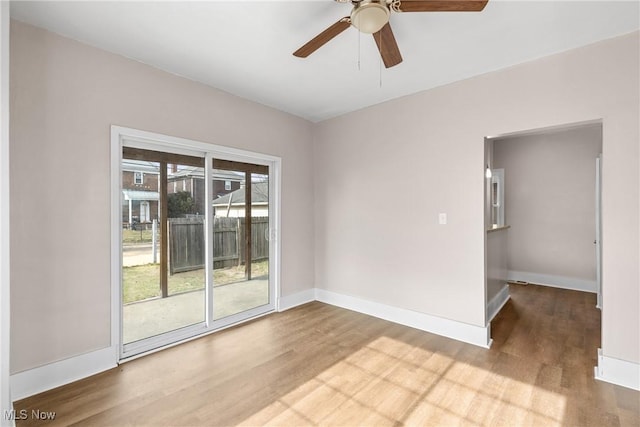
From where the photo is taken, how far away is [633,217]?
2.22 m

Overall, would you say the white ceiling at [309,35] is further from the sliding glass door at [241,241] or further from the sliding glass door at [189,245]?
the sliding glass door at [241,241]

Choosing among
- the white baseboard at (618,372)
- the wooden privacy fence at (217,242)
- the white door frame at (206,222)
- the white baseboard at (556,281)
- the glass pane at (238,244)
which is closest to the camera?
the white baseboard at (618,372)

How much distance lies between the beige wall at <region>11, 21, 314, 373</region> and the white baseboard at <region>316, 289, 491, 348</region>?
2.69 metres

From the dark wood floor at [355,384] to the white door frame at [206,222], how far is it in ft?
0.53

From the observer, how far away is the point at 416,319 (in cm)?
339

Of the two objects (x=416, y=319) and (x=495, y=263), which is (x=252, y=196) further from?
(x=495, y=263)

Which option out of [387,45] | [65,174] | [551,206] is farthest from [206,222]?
[551,206]

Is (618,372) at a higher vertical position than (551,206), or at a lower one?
lower

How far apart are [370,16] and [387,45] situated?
0.39 meters

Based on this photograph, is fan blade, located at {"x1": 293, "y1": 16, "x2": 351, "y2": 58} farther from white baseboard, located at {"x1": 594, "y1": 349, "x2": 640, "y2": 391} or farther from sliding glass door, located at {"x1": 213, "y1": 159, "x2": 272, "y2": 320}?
white baseboard, located at {"x1": 594, "y1": 349, "x2": 640, "y2": 391}

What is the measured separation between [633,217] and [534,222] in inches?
134

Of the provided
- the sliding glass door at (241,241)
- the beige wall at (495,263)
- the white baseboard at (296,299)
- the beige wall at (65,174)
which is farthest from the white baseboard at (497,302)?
the beige wall at (65,174)

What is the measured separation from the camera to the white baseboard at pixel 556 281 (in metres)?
4.74

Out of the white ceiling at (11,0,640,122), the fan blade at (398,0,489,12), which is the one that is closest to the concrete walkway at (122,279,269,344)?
the white ceiling at (11,0,640,122)
